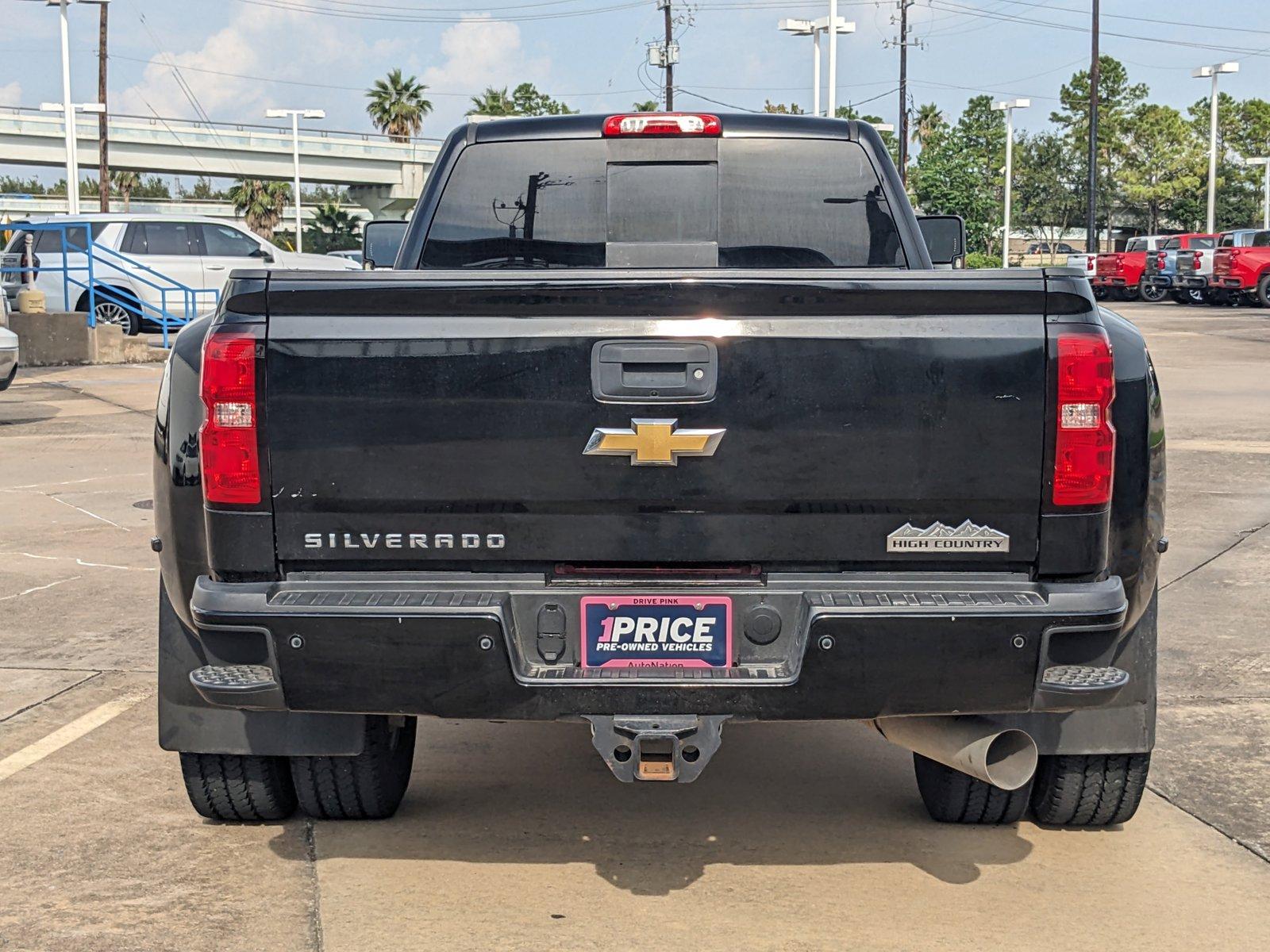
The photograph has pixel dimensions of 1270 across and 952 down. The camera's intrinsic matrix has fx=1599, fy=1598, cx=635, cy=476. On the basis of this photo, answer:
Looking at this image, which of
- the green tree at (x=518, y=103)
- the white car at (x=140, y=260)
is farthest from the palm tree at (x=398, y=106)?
the white car at (x=140, y=260)

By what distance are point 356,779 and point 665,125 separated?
236 centimetres

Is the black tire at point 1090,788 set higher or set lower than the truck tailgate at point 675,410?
lower

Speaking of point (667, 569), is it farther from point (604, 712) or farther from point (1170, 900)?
point (1170, 900)

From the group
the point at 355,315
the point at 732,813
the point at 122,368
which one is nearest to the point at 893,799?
the point at 732,813

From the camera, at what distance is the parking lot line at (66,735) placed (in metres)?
5.02

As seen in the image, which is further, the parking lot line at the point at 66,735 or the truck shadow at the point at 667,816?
the parking lot line at the point at 66,735

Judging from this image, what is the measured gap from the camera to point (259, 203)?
72.8 m

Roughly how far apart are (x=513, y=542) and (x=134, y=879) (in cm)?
143

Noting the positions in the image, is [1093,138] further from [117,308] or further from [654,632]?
[654,632]

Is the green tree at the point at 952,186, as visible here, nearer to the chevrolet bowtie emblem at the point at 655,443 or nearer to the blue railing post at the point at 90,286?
the blue railing post at the point at 90,286

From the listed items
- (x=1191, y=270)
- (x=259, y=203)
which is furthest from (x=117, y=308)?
(x=259, y=203)

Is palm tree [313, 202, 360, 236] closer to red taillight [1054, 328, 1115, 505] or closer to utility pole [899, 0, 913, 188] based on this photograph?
utility pole [899, 0, 913, 188]

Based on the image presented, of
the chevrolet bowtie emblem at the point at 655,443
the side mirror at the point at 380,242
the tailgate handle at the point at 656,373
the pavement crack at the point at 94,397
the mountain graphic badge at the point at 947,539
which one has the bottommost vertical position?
the pavement crack at the point at 94,397

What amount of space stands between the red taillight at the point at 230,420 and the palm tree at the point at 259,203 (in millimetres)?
71469
